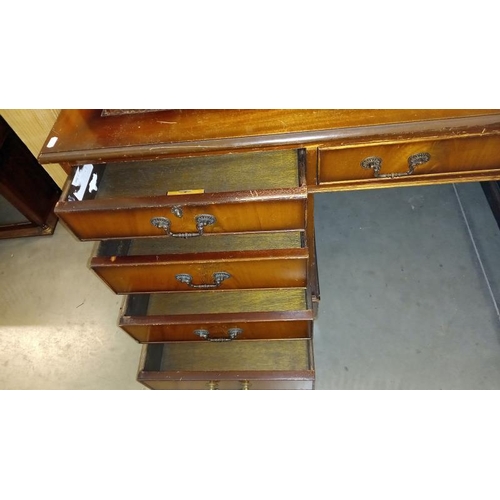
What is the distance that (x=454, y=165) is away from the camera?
0.71 m

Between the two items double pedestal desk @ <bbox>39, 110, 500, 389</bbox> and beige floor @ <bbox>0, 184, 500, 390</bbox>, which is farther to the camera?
beige floor @ <bbox>0, 184, 500, 390</bbox>

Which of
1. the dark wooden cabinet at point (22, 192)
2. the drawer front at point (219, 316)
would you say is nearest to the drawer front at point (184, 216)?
the drawer front at point (219, 316)

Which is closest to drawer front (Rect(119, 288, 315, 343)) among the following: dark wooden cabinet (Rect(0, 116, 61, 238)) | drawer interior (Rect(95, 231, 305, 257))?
drawer interior (Rect(95, 231, 305, 257))

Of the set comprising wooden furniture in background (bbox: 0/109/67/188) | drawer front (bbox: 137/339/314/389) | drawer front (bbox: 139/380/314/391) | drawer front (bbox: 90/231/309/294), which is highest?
wooden furniture in background (bbox: 0/109/67/188)

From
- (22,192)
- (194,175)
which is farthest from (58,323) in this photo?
(194,175)

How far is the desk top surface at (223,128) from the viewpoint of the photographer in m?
Result: 0.62

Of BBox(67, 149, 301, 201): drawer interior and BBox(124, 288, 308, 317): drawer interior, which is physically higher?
BBox(67, 149, 301, 201): drawer interior

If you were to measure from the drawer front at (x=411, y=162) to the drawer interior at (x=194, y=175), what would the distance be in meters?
0.09

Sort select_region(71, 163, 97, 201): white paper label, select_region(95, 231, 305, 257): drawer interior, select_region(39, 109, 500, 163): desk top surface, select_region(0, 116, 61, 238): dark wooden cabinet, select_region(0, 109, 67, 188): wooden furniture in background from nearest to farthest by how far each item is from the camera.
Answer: select_region(39, 109, 500, 163): desk top surface
select_region(71, 163, 97, 201): white paper label
select_region(95, 231, 305, 257): drawer interior
select_region(0, 109, 67, 188): wooden furniture in background
select_region(0, 116, 61, 238): dark wooden cabinet

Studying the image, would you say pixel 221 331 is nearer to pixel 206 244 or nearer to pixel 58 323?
pixel 206 244

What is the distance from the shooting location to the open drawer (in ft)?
2.15

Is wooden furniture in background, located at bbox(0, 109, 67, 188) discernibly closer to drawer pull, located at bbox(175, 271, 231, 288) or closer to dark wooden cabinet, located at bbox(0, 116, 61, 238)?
dark wooden cabinet, located at bbox(0, 116, 61, 238)

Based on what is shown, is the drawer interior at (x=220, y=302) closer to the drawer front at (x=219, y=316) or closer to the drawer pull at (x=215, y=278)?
the drawer front at (x=219, y=316)

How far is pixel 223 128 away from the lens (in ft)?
2.17
